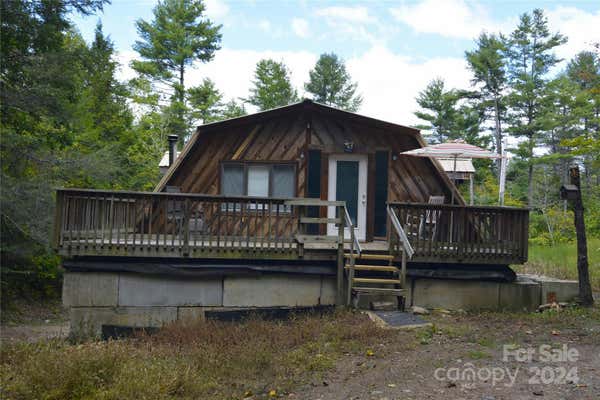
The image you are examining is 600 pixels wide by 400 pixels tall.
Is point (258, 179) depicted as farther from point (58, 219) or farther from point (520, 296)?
point (520, 296)

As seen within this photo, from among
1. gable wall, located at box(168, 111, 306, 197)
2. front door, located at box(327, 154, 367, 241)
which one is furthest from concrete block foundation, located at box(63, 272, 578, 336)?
gable wall, located at box(168, 111, 306, 197)

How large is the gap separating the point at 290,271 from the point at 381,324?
2.35 metres

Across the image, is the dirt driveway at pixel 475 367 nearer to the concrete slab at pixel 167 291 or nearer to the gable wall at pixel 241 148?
the concrete slab at pixel 167 291

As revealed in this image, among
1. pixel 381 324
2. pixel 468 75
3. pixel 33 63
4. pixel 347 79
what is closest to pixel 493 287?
pixel 381 324

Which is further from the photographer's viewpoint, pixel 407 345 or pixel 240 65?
pixel 240 65

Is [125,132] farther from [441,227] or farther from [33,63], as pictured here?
[441,227]

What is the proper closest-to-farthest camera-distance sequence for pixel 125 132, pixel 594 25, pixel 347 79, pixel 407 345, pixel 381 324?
pixel 407 345 < pixel 381 324 < pixel 594 25 < pixel 125 132 < pixel 347 79

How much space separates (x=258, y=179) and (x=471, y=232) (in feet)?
16.9

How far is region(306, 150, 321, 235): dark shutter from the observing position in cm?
1221

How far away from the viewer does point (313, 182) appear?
40.2 feet

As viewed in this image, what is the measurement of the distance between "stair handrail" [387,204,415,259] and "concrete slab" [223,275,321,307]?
5.81 feet

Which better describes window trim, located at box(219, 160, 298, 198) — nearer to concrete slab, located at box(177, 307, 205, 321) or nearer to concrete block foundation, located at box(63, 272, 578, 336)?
concrete block foundation, located at box(63, 272, 578, 336)

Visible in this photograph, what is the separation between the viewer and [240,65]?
137 ft

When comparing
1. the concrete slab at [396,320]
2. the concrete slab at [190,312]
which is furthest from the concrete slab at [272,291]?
the concrete slab at [396,320]
